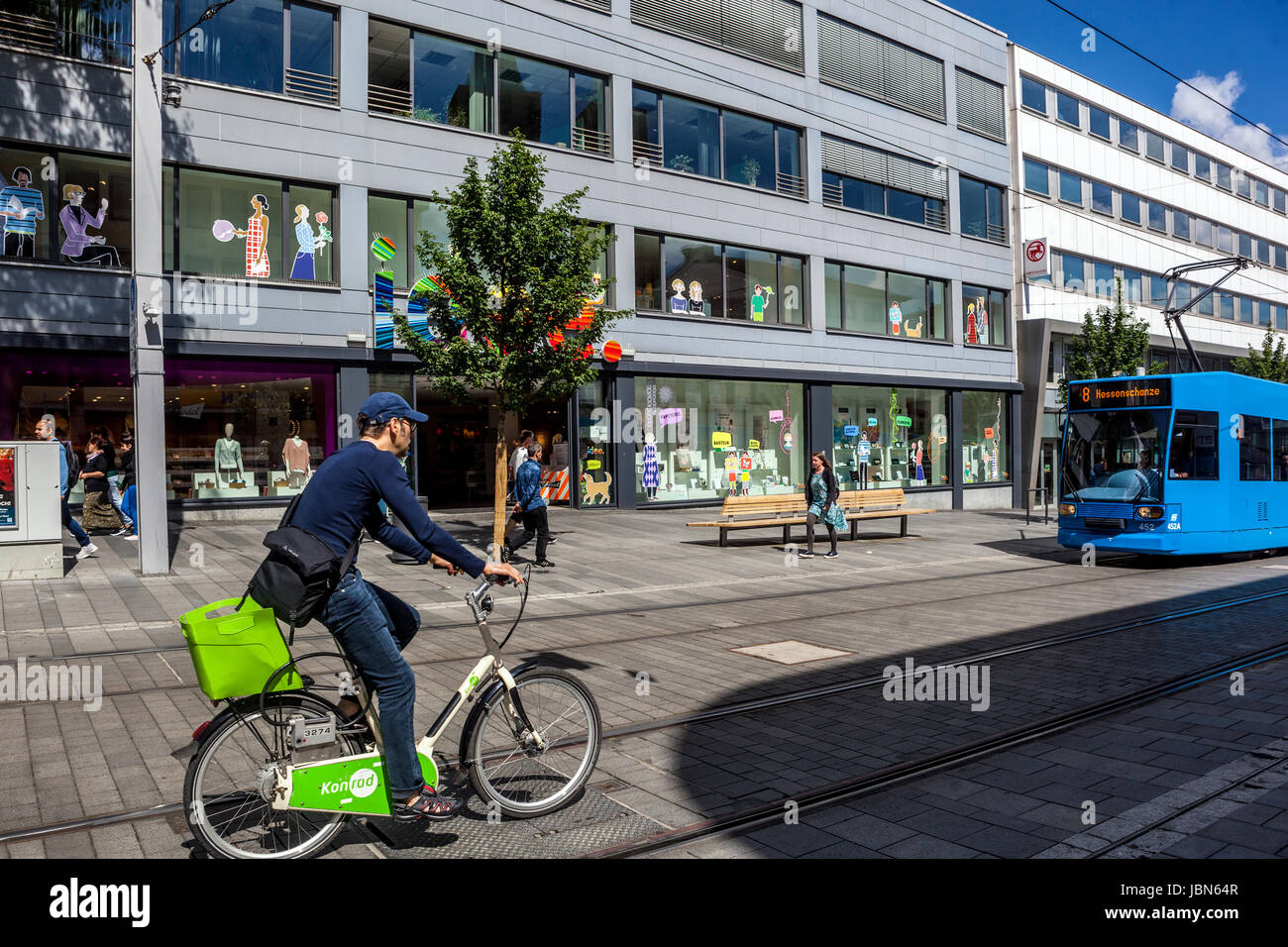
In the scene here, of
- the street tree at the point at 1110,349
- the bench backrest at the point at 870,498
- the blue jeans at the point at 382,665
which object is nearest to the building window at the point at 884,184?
the street tree at the point at 1110,349

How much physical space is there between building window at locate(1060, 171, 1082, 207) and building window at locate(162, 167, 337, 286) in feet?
89.3

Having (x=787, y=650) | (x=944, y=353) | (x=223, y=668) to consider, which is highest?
(x=944, y=353)

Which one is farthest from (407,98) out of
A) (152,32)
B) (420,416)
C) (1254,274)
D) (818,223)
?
(1254,274)

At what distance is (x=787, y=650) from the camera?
8.40 m

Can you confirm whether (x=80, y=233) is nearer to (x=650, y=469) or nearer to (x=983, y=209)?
(x=650, y=469)

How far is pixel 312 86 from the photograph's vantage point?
735 inches

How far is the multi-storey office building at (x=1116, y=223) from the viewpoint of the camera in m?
33.5

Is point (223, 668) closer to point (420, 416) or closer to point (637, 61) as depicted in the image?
point (420, 416)

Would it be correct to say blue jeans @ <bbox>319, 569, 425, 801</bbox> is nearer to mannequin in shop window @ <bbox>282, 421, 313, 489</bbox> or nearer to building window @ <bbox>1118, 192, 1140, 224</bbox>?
mannequin in shop window @ <bbox>282, 421, 313, 489</bbox>

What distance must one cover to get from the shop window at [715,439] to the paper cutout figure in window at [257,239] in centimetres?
866

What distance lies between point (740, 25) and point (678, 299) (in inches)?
308

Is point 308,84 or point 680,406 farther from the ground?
point 308,84

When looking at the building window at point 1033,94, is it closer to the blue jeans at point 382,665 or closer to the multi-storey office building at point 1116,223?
the multi-storey office building at point 1116,223

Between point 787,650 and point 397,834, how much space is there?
15.7 ft
